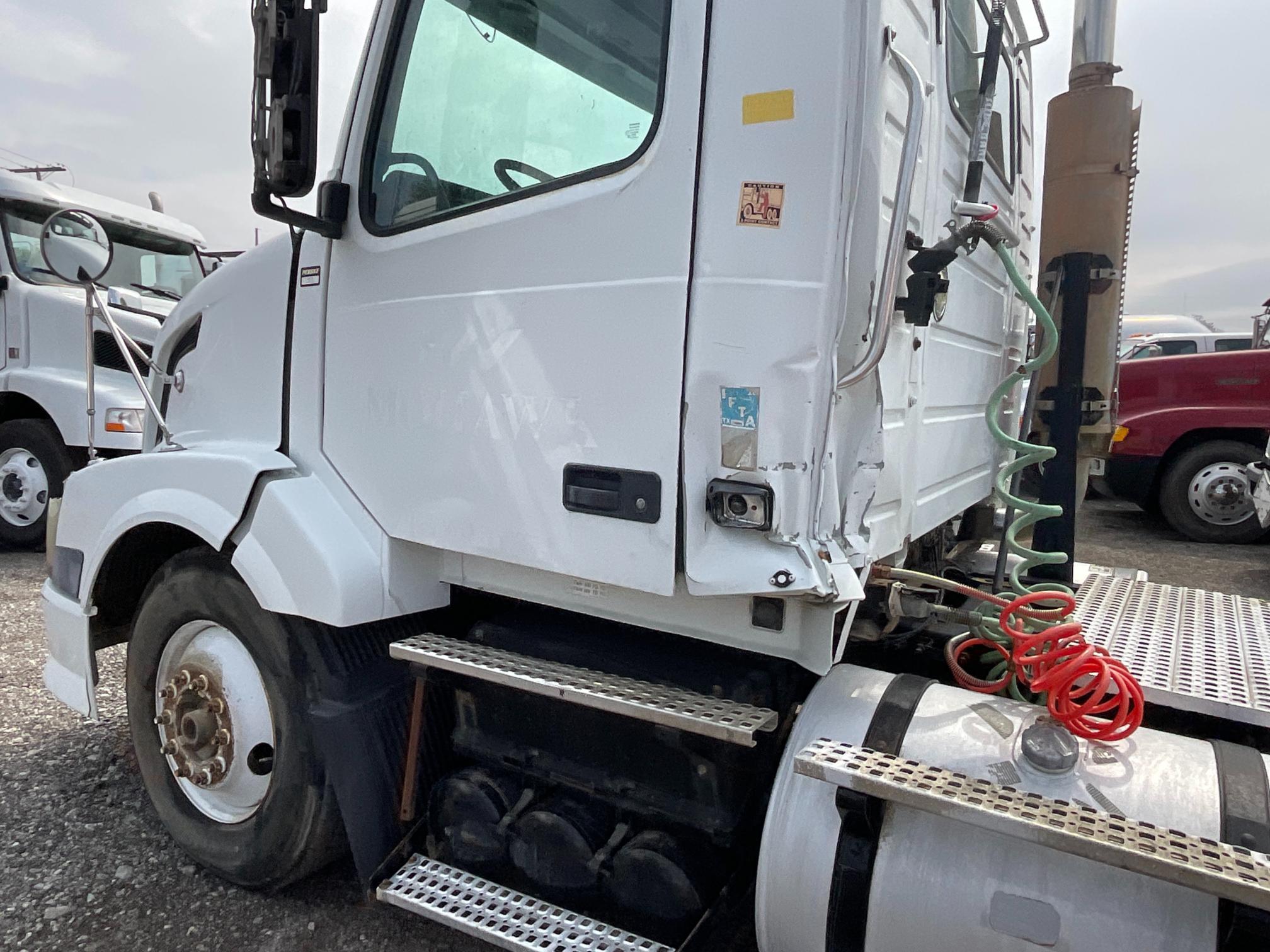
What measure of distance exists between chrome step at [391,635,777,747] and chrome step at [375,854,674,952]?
0.51 metres

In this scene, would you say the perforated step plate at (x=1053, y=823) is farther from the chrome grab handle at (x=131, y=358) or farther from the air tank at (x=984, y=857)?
the chrome grab handle at (x=131, y=358)

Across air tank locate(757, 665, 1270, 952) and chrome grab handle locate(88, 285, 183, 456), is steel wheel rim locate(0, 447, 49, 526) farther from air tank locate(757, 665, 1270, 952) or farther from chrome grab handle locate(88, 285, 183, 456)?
air tank locate(757, 665, 1270, 952)

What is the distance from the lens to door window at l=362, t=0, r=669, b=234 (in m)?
1.97

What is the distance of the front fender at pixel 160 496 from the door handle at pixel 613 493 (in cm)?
94

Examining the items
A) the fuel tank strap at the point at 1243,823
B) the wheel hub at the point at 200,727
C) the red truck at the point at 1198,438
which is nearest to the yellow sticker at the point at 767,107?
the fuel tank strap at the point at 1243,823

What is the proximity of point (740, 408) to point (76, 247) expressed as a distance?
243 cm

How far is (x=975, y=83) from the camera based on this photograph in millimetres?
2814

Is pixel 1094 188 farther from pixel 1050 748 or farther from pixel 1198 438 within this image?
pixel 1198 438

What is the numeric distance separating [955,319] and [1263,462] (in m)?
6.11

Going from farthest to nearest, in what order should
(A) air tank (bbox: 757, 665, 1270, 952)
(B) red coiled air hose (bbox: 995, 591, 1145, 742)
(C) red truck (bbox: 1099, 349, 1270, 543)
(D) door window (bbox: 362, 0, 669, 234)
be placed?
(C) red truck (bbox: 1099, 349, 1270, 543)
(D) door window (bbox: 362, 0, 669, 234)
(B) red coiled air hose (bbox: 995, 591, 1145, 742)
(A) air tank (bbox: 757, 665, 1270, 952)

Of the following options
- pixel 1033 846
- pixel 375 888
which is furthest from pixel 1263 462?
pixel 375 888

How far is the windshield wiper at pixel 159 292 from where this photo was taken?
25.1 ft

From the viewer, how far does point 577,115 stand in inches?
81.5

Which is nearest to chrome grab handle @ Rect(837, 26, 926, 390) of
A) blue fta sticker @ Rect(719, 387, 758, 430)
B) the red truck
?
blue fta sticker @ Rect(719, 387, 758, 430)
